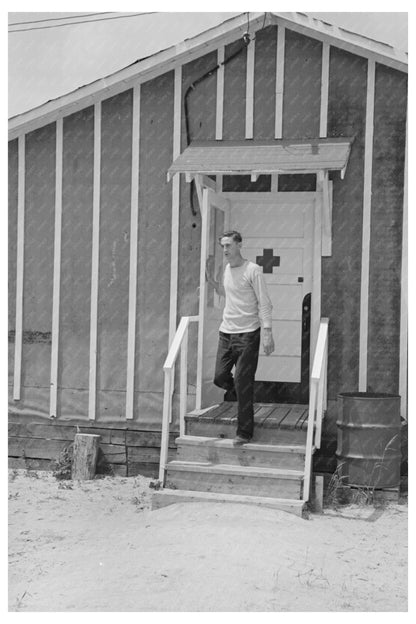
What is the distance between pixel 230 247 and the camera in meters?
7.48

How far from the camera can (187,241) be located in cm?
886

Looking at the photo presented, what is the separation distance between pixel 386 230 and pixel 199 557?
408cm

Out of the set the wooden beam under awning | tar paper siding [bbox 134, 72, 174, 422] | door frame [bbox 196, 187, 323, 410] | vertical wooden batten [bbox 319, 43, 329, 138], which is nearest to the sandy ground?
tar paper siding [bbox 134, 72, 174, 422]

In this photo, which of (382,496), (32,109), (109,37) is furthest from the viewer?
(109,37)

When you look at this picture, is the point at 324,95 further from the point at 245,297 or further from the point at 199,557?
the point at 199,557

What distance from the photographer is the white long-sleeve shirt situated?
7.41 meters

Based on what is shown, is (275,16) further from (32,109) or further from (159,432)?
(159,432)

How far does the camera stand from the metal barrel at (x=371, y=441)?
25.0 ft

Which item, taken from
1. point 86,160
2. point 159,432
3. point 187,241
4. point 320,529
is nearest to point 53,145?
point 86,160

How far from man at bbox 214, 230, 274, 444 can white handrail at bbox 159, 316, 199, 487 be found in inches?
18.2

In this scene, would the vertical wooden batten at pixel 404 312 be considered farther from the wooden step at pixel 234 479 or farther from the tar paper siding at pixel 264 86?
the wooden step at pixel 234 479

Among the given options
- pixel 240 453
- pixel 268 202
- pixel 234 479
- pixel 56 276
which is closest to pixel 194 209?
pixel 268 202

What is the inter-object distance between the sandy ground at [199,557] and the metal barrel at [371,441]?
0.90 feet

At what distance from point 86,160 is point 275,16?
2538 mm
